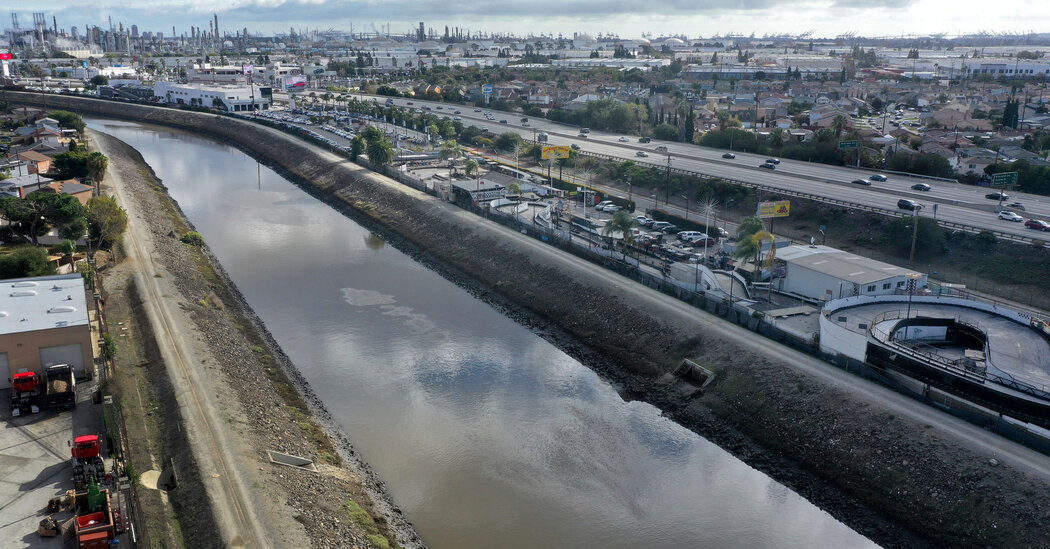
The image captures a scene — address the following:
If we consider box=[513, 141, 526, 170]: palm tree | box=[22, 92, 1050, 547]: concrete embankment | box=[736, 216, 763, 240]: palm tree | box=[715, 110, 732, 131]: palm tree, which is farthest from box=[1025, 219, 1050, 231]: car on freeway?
box=[715, 110, 732, 131]: palm tree

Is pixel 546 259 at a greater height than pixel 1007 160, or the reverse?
pixel 1007 160

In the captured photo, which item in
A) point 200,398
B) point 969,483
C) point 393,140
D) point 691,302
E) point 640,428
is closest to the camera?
point 969,483

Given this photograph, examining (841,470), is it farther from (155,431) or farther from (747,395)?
(155,431)

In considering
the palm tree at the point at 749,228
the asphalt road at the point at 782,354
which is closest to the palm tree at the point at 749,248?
the palm tree at the point at 749,228

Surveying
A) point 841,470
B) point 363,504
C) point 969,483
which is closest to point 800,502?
point 841,470

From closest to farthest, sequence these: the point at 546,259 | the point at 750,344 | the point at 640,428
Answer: the point at 640,428, the point at 750,344, the point at 546,259
